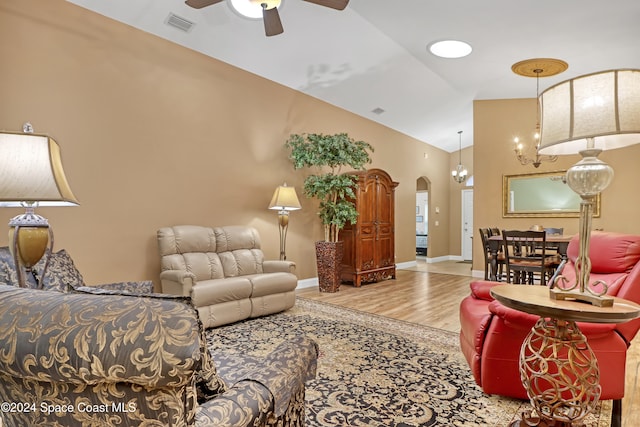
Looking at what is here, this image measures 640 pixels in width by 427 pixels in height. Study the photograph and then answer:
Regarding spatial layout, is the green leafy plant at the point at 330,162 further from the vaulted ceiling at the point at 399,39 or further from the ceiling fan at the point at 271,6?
the ceiling fan at the point at 271,6

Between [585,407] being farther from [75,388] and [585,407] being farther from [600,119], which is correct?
[75,388]

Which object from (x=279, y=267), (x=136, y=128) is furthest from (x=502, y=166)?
(x=136, y=128)

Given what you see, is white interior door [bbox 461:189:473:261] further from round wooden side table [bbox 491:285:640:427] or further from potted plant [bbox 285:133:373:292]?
round wooden side table [bbox 491:285:640:427]

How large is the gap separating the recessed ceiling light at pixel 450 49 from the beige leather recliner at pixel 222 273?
137 inches

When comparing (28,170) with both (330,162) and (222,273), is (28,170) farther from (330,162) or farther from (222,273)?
(330,162)

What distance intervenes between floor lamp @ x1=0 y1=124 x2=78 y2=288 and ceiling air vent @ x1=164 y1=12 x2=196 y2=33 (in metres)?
2.71

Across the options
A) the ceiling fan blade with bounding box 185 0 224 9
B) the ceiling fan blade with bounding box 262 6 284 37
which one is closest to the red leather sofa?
the ceiling fan blade with bounding box 262 6 284 37

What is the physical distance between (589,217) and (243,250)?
12.2 ft

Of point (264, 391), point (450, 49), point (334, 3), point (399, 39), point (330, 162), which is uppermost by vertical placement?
point (399, 39)

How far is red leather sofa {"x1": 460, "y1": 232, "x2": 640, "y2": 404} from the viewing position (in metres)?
1.92

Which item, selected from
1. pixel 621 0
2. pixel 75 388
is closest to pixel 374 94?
pixel 621 0

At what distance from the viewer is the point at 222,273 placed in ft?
13.9

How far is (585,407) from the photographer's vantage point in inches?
63.2

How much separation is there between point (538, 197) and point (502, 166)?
843 mm
